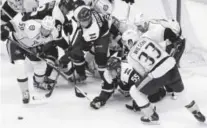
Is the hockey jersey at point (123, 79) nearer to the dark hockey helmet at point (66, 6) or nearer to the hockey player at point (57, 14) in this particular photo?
the hockey player at point (57, 14)

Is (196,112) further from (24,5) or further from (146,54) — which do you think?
(24,5)

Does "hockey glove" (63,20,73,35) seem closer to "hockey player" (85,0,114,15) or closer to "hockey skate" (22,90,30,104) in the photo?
"hockey player" (85,0,114,15)

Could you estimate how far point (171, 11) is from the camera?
4.30 meters

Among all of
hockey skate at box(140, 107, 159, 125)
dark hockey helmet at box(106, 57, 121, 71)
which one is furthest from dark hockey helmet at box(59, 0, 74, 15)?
hockey skate at box(140, 107, 159, 125)

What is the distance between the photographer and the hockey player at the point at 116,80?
3.32 meters

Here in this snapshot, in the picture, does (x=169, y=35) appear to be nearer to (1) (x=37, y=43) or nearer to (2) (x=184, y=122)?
(2) (x=184, y=122)

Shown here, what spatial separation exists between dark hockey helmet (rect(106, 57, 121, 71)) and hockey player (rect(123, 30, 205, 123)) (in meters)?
0.31

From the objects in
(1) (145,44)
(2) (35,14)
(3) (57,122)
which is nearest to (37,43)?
(2) (35,14)

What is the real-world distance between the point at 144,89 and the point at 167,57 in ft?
0.83

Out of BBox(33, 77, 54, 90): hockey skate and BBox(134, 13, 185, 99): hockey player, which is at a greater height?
BBox(134, 13, 185, 99): hockey player

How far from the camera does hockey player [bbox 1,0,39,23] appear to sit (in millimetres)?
3680

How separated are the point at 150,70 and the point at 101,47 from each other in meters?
0.68

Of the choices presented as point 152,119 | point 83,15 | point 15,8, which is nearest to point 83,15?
point 83,15

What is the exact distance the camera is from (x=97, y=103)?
3383 mm
